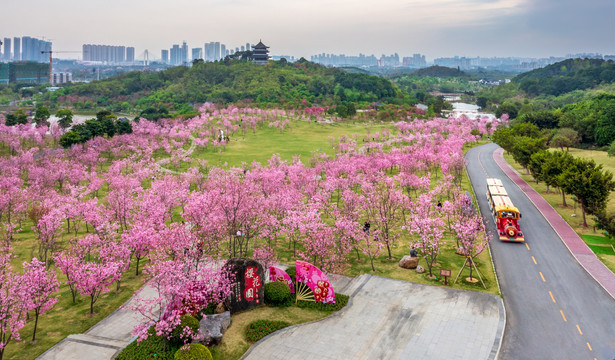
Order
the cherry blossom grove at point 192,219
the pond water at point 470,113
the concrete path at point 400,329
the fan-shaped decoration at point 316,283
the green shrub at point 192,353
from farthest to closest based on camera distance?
1. the pond water at point 470,113
2. the fan-shaped decoration at point 316,283
3. the cherry blossom grove at point 192,219
4. the concrete path at point 400,329
5. the green shrub at point 192,353

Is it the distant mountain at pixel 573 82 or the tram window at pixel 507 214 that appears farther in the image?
the distant mountain at pixel 573 82

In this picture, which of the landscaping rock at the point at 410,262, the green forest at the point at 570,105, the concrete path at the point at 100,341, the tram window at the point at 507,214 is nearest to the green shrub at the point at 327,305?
the landscaping rock at the point at 410,262

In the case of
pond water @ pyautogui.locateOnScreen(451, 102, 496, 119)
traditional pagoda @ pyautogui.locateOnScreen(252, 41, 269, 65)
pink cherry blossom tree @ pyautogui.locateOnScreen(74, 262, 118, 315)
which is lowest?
pink cherry blossom tree @ pyautogui.locateOnScreen(74, 262, 118, 315)

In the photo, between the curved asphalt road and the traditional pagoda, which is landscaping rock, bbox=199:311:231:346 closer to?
the curved asphalt road

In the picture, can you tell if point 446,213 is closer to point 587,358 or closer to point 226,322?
point 587,358

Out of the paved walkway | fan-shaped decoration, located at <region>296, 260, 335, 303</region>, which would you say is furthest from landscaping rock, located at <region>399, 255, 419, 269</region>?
the paved walkway

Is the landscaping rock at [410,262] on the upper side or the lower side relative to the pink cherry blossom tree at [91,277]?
lower

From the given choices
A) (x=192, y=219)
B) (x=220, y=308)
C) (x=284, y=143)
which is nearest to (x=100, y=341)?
(x=220, y=308)

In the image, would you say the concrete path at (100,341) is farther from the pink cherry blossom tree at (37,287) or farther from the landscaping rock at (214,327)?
the landscaping rock at (214,327)
